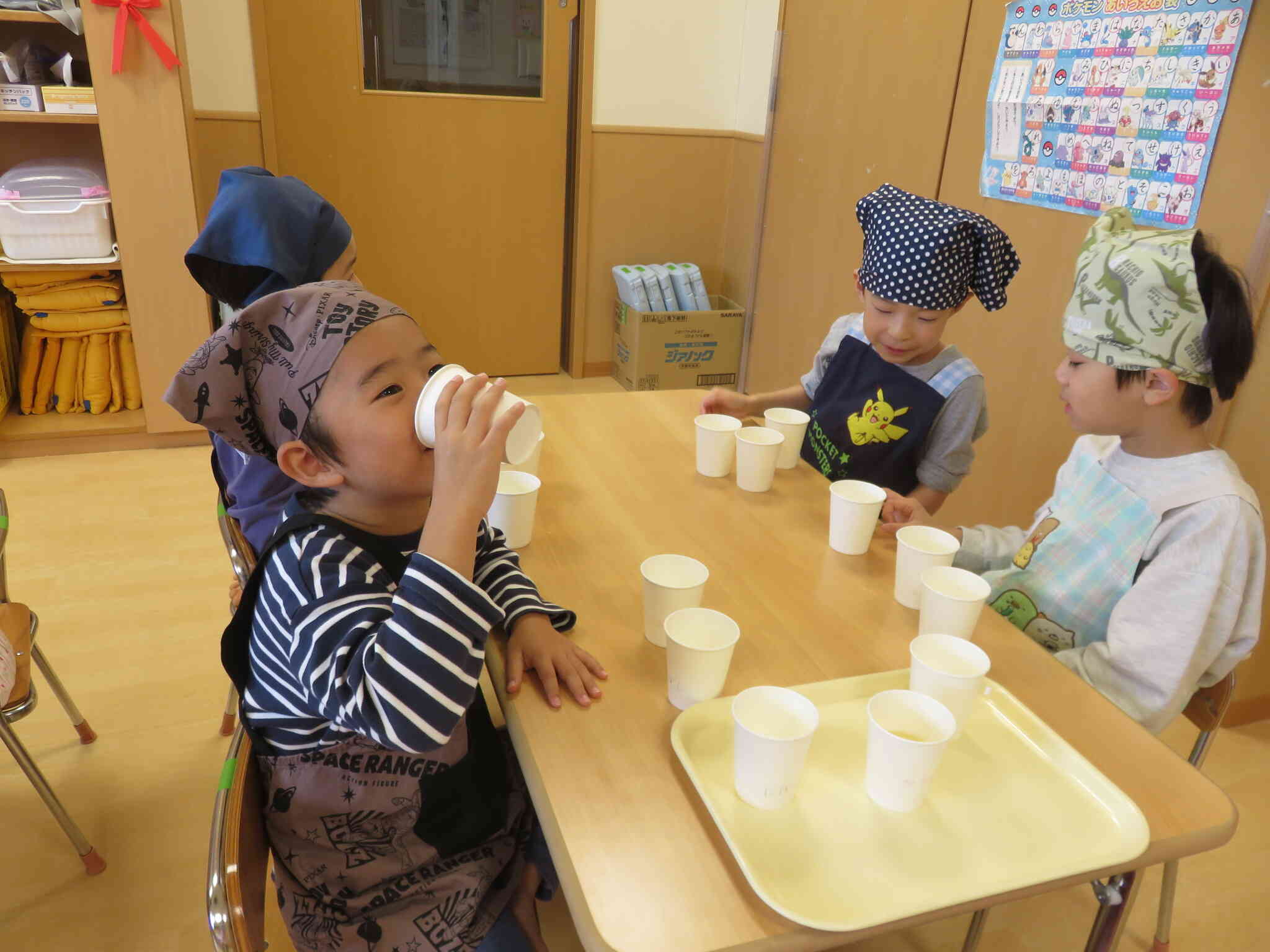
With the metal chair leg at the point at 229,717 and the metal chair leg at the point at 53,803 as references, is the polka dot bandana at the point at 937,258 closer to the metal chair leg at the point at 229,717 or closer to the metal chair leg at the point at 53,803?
the metal chair leg at the point at 229,717

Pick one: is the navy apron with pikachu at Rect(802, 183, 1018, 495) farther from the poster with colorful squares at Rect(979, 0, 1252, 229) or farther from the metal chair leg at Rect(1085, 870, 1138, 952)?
the metal chair leg at Rect(1085, 870, 1138, 952)

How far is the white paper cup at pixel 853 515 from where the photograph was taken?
1.23 m

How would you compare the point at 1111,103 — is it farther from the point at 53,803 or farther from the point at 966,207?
the point at 53,803

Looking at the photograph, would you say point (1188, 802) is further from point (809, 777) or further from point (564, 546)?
point (564, 546)

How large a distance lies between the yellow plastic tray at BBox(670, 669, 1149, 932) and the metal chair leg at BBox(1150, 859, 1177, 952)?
2.70 feet

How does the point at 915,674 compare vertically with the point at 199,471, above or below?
above

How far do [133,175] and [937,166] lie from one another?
2662 mm

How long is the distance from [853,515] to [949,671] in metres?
0.36

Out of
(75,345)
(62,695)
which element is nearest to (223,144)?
(75,345)

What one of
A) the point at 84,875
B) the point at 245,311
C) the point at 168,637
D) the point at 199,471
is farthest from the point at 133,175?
the point at 245,311

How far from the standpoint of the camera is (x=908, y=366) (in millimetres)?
1766

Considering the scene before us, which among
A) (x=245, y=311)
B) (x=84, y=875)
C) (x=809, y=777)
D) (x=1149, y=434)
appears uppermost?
(x=245, y=311)

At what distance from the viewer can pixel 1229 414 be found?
195cm

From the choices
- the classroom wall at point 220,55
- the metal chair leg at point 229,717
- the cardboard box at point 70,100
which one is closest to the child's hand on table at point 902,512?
the metal chair leg at point 229,717
